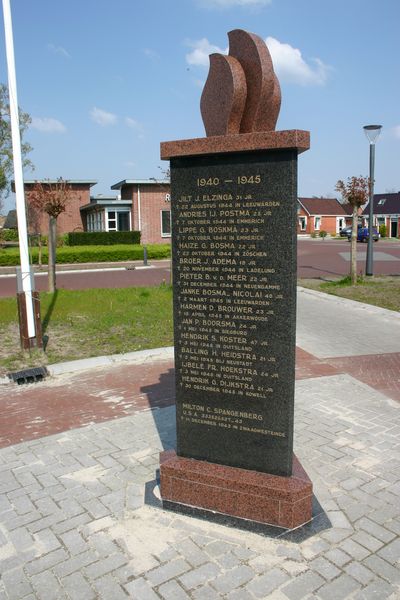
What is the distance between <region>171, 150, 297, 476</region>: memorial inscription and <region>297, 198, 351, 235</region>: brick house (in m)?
62.3

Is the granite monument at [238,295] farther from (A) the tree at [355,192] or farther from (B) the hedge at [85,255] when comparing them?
(B) the hedge at [85,255]

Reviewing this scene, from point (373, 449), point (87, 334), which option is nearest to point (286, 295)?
point (373, 449)

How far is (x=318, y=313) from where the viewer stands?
1245 centimetres

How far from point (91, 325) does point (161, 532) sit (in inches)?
301

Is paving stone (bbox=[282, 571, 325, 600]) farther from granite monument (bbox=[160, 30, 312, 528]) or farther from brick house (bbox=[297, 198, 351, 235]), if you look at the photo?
brick house (bbox=[297, 198, 351, 235])

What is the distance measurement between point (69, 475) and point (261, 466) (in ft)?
6.14

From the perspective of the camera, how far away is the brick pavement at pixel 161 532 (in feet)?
10.0

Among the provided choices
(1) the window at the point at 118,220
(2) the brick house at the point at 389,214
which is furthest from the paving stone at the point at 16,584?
(2) the brick house at the point at 389,214

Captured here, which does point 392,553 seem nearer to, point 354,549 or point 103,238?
point 354,549

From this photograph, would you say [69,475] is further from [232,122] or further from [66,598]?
Result: [232,122]

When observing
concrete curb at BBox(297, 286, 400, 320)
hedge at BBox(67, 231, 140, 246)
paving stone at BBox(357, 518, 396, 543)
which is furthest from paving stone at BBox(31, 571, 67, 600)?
hedge at BBox(67, 231, 140, 246)

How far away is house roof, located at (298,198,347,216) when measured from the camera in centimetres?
6538

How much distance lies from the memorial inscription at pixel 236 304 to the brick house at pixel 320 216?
6230 cm

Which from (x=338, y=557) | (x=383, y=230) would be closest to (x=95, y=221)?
(x=383, y=230)
